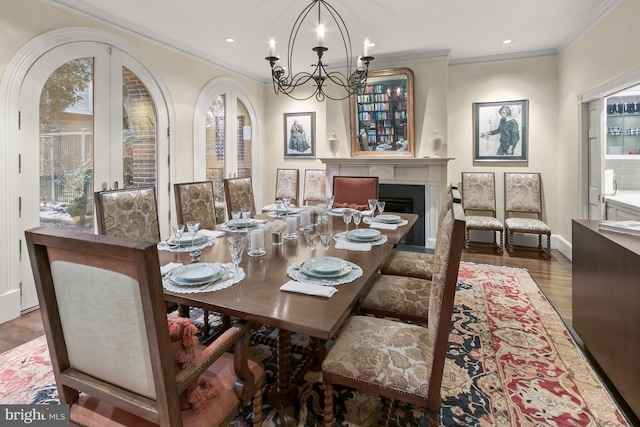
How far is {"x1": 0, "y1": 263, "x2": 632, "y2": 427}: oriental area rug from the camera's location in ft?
5.27

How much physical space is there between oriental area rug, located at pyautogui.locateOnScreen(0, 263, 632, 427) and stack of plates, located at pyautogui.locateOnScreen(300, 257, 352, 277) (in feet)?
2.23

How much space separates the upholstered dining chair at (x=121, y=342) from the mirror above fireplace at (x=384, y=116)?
4.11 meters

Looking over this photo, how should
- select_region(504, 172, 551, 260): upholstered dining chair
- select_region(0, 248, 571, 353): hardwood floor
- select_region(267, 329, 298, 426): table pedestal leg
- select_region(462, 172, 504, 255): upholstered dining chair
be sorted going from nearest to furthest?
select_region(267, 329, 298, 426): table pedestal leg, select_region(0, 248, 571, 353): hardwood floor, select_region(504, 172, 551, 260): upholstered dining chair, select_region(462, 172, 504, 255): upholstered dining chair

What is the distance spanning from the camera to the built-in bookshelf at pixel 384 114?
4667 millimetres

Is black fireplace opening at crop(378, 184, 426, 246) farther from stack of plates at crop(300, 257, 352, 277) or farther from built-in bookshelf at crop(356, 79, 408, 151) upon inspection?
stack of plates at crop(300, 257, 352, 277)

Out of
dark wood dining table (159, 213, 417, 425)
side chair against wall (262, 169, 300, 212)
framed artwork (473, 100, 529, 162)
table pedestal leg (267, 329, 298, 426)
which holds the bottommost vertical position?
table pedestal leg (267, 329, 298, 426)

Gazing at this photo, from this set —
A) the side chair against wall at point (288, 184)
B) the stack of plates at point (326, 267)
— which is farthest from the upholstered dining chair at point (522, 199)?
the stack of plates at point (326, 267)

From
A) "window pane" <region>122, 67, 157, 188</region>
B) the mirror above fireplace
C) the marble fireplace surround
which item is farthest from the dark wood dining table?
the mirror above fireplace

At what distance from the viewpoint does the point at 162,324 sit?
2.79 ft

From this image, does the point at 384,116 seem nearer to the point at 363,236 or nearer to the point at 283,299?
the point at 363,236

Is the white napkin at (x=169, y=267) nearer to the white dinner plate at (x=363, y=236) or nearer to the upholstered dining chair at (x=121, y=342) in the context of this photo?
the upholstered dining chair at (x=121, y=342)

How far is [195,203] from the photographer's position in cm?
280

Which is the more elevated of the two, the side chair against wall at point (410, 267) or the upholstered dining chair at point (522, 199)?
the upholstered dining chair at point (522, 199)

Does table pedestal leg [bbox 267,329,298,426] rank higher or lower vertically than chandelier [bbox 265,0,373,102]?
lower
